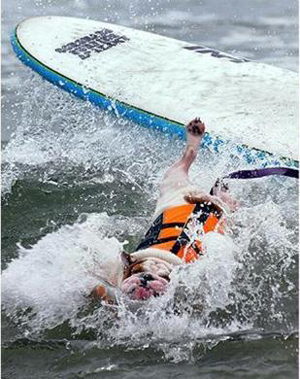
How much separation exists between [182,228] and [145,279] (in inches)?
19.9

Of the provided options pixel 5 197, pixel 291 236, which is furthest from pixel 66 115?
pixel 291 236

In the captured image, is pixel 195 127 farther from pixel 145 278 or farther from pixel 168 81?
pixel 168 81

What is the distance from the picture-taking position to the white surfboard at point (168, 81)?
4.98 meters

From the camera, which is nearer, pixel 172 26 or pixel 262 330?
pixel 262 330

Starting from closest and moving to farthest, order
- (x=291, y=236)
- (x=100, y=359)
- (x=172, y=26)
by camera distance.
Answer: (x=100, y=359) → (x=291, y=236) → (x=172, y=26)

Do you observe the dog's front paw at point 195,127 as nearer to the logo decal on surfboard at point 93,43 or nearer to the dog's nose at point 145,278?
the dog's nose at point 145,278

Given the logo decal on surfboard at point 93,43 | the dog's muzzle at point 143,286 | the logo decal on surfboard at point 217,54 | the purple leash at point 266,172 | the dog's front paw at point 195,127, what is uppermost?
the dog's front paw at point 195,127

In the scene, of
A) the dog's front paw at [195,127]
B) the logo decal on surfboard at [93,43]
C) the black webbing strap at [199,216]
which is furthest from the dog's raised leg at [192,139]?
the logo decal on surfboard at [93,43]

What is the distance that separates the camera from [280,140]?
4801 millimetres

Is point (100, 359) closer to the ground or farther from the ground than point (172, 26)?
farther from the ground

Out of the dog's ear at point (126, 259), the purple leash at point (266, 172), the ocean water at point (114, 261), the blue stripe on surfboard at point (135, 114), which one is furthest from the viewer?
the blue stripe on surfboard at point (135, 114)

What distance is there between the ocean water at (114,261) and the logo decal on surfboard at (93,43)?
0.34 metres

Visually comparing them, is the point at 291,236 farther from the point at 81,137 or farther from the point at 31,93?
the point at 31,93

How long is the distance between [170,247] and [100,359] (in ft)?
2.15
